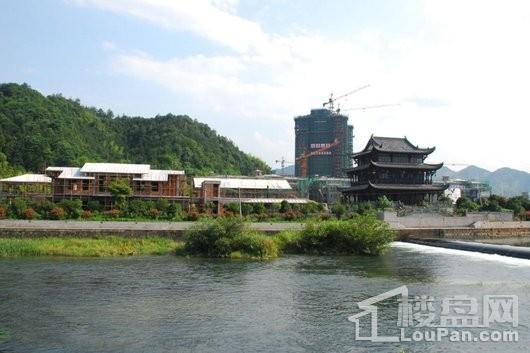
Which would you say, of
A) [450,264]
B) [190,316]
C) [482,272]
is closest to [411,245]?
[450,264]

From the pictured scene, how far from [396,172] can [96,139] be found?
74979 millimetres

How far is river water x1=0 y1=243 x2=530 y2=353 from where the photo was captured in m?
20.0

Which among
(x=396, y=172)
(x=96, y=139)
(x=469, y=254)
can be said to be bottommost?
(x=469, y=254)

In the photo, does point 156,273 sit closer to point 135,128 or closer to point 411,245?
point 411,245

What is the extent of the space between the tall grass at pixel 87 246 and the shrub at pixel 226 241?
2324 millimetres

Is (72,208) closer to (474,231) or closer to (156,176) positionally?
(156,176)

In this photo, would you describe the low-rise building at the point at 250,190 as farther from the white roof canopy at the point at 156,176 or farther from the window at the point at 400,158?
the window at the point at 400,158

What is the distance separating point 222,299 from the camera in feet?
88.4

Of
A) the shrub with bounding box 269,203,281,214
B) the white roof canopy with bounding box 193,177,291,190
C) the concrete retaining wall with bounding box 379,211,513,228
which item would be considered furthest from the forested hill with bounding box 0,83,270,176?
the concrete retaining wall with bounding box 379,211,513,228

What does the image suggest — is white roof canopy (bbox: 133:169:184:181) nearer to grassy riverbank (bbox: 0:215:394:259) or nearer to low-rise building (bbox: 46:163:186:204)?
low-rise building (bbox: 46:163:186:204)

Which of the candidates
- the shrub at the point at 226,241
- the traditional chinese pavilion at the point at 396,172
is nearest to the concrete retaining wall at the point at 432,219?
the traditional chinese pavilion at the point at 396,172

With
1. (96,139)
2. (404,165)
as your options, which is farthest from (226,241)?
(96,139)

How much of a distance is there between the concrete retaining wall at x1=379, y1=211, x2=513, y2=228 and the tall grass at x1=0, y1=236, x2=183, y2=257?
27.9m

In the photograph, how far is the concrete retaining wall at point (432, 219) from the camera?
6450cm
